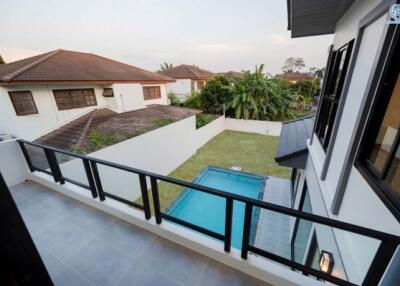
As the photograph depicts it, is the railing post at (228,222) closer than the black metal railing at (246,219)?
No

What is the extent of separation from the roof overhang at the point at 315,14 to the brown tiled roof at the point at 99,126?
669 centimetres

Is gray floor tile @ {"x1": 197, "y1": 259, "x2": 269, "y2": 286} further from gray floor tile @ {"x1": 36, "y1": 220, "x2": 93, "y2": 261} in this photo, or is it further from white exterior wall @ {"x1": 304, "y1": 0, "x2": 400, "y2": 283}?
gray floor tile @ {"x1": 36, "y1": 220, "x2": 93, "y2": 261}

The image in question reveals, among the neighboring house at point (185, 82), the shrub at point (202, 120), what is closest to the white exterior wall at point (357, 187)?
the shrub at point (202, 120)

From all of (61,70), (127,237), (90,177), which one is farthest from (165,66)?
(127,237)

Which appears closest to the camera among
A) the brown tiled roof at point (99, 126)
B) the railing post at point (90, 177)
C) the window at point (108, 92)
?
the railing post at point (90, 177)

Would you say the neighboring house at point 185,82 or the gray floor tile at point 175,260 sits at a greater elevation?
the neighboring house at point 185,82

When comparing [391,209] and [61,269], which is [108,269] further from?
[391,209]

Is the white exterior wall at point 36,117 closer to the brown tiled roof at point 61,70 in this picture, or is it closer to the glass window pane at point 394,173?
the brown tiled roof at point 61,70

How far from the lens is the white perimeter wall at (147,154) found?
6120 mm

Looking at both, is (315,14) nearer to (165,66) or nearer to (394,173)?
(394,173)

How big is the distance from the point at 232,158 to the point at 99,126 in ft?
24.0

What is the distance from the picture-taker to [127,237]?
2.83 meters

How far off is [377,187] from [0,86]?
12.0 metres

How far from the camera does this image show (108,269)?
2.38m
